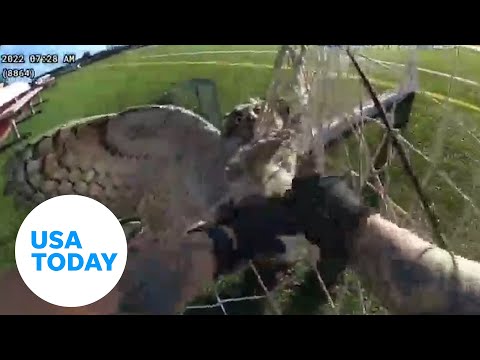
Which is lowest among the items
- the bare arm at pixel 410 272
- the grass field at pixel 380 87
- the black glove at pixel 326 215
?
the bare arm at pixel 410 272

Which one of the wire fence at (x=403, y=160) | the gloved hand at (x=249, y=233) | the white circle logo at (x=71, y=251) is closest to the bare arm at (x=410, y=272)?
the wire fence at (x=403, y=160)

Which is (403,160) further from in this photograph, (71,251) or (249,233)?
(71,251)

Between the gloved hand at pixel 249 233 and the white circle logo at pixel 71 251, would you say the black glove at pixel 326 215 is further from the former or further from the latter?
the white circle logo at pixel 71 251

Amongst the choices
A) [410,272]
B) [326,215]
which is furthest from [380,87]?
[410,272]

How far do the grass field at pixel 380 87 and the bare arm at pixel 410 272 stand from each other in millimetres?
78

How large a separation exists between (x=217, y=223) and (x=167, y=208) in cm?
18

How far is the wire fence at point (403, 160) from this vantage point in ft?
11.5

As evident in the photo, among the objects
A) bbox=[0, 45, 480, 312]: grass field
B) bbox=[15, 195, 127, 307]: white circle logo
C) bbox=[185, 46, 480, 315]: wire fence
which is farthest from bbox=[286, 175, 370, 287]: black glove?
bbox=[15, 195, 127, 307]: white circle logo

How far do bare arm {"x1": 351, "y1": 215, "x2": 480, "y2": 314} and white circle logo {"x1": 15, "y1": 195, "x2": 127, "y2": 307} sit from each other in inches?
32.2

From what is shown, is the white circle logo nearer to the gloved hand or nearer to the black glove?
the gloved hand

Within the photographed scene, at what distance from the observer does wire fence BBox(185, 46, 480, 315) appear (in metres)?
3.52
